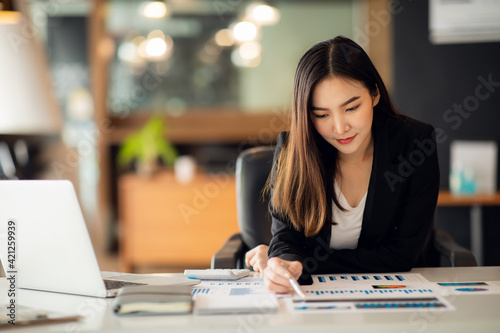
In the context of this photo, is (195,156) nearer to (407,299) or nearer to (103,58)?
(103,58)

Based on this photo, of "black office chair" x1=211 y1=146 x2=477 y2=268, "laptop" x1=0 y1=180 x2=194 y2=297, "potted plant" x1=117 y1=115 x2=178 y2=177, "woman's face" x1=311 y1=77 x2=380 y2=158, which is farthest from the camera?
"potted plant" x1=117 y1=115 x2=178 y2=177

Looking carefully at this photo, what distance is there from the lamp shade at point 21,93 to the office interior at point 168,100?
1.11m

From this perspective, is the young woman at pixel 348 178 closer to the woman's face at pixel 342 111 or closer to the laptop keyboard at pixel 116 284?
the woman's face at pixel 342 111

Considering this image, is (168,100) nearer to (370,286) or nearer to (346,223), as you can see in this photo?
(346,223)

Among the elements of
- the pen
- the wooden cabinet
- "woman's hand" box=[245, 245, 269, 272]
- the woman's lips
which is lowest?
the wooden cabinet

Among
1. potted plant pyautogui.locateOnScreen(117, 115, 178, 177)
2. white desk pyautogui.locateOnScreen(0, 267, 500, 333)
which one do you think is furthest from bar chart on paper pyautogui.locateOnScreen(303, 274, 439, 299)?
potted plant pyautogui.locateOnScreen(117, 115, 178, 177)

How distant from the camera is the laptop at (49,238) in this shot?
1.26 meters

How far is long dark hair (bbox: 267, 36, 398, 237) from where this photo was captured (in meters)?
1.61

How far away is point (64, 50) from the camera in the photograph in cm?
604

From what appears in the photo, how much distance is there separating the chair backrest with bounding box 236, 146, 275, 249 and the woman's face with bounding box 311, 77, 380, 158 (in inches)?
22.0

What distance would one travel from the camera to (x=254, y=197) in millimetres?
2191

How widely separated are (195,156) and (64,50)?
6.23 feet

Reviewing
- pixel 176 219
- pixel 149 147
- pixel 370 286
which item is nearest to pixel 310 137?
pixel 370 286

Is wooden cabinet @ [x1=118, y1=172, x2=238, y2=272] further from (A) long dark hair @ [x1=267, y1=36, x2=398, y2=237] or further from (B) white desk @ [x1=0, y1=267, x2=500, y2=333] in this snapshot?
(B) white desk @ [x1=0, y1=267, x2=500, y2=333]
